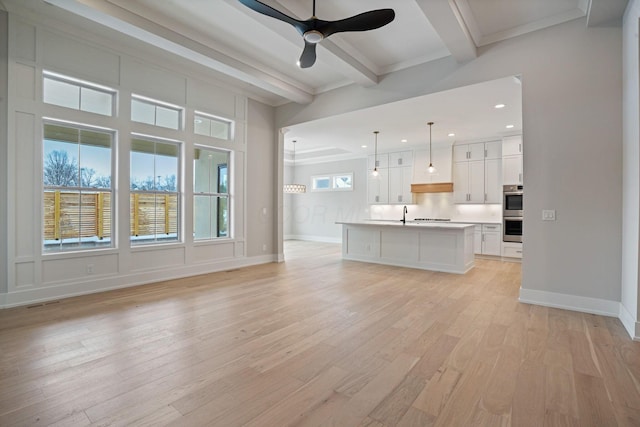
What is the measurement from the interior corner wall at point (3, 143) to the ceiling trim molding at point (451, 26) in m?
4.75

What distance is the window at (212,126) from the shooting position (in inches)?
222

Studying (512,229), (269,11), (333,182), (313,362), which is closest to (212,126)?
(269,11)

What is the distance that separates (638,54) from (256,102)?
579 cm

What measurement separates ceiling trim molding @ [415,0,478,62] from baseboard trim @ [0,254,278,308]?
17.0 ft

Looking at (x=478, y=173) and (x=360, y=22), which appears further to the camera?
(x=478, y=173)

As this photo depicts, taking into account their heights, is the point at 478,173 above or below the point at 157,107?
below

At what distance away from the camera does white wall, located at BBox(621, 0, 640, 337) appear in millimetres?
2801

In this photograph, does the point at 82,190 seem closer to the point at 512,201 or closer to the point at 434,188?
the point at 434,188

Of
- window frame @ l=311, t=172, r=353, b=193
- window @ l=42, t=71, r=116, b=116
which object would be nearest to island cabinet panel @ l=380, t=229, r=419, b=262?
window frame @ l=311, t=172, r=353, b=193

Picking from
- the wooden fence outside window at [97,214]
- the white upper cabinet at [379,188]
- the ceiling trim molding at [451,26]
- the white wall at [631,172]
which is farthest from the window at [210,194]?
the white wall at [631,172]

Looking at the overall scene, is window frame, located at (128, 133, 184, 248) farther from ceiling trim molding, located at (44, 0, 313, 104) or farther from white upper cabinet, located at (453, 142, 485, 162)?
white upper cabinet, located at (453, 142, 485, 162)

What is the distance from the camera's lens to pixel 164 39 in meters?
3.92

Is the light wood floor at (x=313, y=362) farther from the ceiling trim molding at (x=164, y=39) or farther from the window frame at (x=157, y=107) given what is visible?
the ceiling trim molding at (x=164, y=39)

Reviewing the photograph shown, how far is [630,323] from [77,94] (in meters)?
7.04
